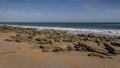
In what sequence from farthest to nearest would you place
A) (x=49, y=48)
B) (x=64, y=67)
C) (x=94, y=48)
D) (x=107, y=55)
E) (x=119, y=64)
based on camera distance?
(x=49, y=48) → (x=94, y=48) → (x=107, y=55) → (x=119, y=64) → (x=64, y=67)

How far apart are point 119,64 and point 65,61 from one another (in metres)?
1.75

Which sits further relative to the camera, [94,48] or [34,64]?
[94,48]

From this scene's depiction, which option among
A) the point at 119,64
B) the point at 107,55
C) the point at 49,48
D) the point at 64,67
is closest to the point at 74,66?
the point at 64,67

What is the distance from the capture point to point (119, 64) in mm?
6336

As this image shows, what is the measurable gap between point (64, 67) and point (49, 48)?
3179 millimetres

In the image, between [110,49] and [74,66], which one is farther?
[110,49]

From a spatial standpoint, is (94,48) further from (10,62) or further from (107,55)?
(10,62)

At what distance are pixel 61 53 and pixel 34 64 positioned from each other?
2086mm

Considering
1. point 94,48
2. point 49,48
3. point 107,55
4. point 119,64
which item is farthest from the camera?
point 49,48

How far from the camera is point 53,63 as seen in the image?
640cm

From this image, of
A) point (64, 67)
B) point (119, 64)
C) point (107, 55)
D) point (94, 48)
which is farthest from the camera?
point (94, 48)

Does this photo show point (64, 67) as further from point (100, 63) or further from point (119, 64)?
point (119, 64)

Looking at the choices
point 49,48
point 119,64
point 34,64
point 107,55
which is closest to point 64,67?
point 34,64

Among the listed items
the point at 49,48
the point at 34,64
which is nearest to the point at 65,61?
the point at 34,64
